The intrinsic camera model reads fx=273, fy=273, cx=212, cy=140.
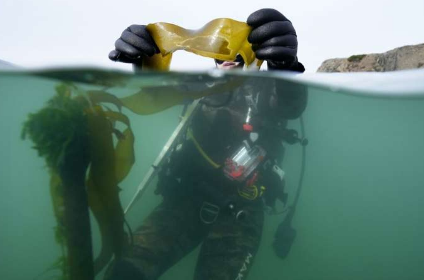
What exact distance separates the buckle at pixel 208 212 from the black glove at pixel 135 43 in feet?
7.16

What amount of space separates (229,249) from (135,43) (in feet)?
9.69

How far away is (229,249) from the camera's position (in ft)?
12.1

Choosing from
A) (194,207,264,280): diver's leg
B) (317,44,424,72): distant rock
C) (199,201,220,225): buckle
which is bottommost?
(194,207,264,280): diver's leg

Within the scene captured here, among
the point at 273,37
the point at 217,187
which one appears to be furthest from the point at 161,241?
the point at 273,37

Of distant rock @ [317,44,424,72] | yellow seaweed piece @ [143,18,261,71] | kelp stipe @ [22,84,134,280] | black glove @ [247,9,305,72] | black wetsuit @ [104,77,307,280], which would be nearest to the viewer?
kelp stipe @ [22,84,134,280]

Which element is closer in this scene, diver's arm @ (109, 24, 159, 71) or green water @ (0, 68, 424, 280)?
diver's arm @ (109, 24, 159, 71)

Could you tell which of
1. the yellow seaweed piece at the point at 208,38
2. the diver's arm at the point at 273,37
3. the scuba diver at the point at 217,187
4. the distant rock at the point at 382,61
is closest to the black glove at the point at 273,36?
the diver's arm at the point at 273,37

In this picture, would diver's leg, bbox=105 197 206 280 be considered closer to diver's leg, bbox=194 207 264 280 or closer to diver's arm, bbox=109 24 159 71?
diver's leg, bbox=194 207 264 280

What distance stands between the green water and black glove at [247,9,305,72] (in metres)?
0.84

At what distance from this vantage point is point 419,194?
7387mm

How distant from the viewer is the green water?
3.66 m

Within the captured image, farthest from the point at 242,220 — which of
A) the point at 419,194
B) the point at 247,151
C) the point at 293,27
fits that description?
the point at 419,194

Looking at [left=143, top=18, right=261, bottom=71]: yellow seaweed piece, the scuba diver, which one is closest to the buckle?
the scuba diver

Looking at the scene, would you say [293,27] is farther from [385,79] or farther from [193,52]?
[385,79]
